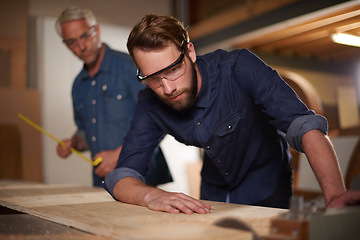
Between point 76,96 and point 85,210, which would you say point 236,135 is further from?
point 76,96

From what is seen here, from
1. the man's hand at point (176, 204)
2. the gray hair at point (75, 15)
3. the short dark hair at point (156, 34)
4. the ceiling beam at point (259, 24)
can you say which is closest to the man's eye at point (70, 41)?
the gray hair at point (75, 15)

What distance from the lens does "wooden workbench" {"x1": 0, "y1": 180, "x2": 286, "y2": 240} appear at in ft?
2.73

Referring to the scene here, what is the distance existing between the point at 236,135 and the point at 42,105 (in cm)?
335

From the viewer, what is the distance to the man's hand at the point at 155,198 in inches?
44.6

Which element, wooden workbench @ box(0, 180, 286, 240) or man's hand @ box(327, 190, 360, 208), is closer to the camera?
wooden workbench @ box(0, 180, 286, 240)

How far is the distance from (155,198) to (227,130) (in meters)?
0.41

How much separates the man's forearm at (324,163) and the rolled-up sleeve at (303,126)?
2 cm

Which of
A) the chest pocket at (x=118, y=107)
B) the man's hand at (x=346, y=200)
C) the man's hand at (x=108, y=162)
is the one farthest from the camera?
the chest pocket at (x=118, y=107)

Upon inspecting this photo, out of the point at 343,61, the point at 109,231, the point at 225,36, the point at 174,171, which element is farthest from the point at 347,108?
the point at 109,231

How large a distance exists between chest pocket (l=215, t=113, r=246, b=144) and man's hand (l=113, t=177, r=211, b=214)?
0.34m

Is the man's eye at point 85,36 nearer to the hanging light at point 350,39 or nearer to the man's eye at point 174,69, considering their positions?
the man's eye at point 174,69

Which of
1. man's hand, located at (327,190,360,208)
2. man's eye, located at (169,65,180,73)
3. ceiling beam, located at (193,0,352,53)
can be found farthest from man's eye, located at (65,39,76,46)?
ceiling beam, located at (193,0,352,53)

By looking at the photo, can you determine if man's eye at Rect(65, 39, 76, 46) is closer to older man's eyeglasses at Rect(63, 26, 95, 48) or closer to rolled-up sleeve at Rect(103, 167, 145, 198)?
older man's eyeglasses at Rect(63, 26, 95, 48)

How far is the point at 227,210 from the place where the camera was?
1163 millimetres
